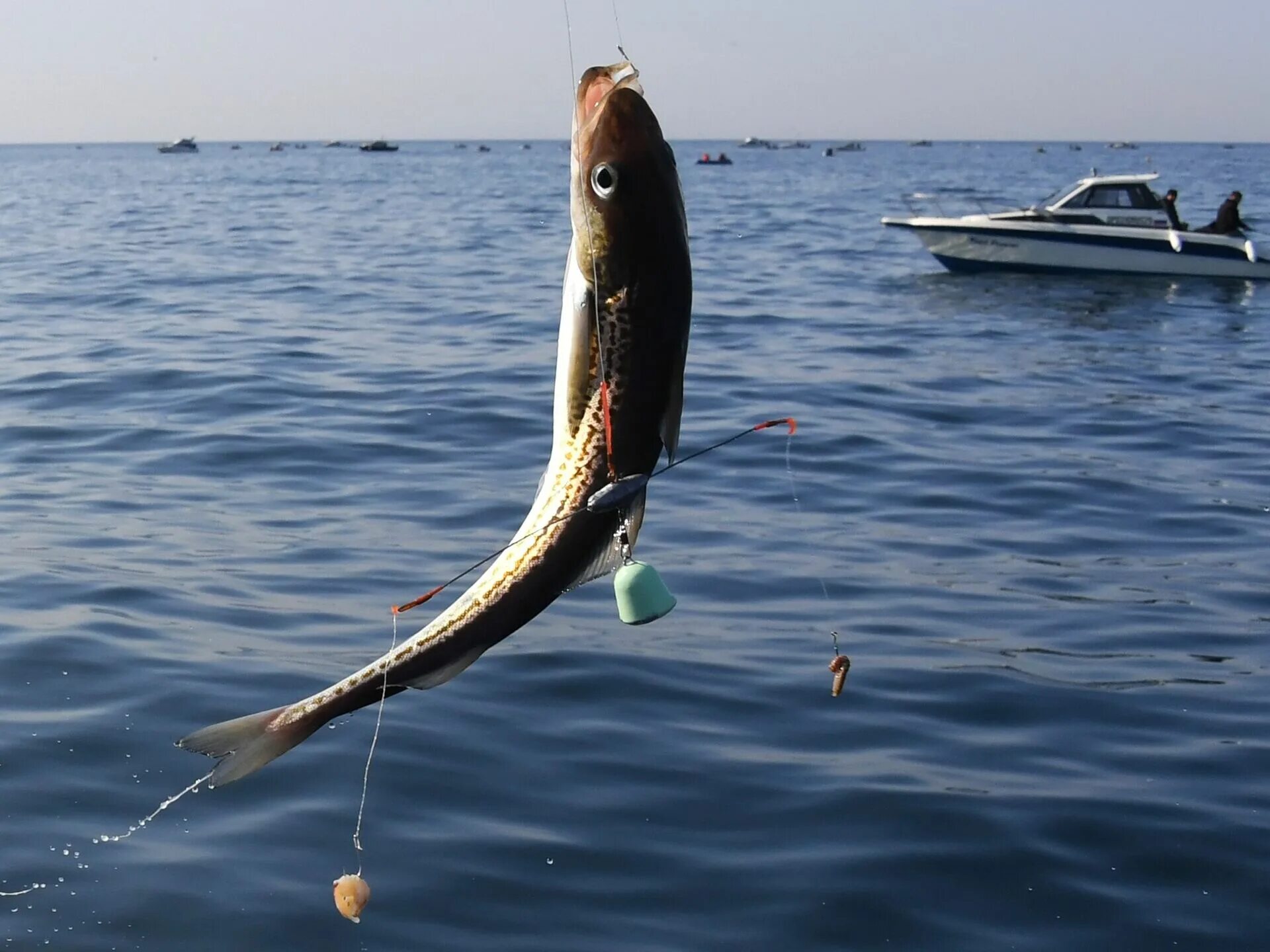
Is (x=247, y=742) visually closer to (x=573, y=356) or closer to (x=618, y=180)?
(x=573, y=356)

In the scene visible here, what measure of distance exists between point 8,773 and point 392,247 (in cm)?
3068

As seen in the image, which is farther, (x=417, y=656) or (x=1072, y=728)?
(x=1072, y=728)

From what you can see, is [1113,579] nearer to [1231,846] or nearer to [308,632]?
[1231,846]

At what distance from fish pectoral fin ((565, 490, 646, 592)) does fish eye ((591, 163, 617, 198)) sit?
68cm

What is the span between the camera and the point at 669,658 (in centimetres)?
970

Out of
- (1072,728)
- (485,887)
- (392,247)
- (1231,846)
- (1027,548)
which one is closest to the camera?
(485,887)

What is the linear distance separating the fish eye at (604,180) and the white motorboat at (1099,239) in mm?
30168

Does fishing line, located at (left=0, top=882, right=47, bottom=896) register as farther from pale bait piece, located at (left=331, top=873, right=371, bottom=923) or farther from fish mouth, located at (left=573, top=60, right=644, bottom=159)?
fish mouth, located at (left=573, top=60, right=644, bottom=159)

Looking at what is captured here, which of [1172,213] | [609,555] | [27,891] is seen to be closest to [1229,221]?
[1172,213]

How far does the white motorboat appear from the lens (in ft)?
104

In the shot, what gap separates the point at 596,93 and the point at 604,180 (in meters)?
0.18

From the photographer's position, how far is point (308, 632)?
32.2 feet

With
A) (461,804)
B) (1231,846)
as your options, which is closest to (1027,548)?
(1231,846)

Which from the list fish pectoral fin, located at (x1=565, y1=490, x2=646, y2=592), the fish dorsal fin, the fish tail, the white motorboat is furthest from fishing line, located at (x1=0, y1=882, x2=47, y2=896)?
the white motorboat
